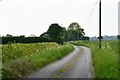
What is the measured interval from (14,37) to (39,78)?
4904cm

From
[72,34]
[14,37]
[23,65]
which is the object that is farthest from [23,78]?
[72,34]

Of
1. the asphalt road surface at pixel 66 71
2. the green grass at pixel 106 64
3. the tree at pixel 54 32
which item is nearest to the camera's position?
the green grass at pixel 106 64

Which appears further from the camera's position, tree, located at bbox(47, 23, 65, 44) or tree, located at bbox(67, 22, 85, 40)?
tree, located at bbox(67, 22, 85, 40)

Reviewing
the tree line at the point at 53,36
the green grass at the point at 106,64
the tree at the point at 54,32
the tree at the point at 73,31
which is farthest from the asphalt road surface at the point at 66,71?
the tree at the point at 73,31

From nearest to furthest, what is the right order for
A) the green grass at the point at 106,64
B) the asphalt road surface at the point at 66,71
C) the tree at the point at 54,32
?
the green grass at the point at 106,64 < the asphalt road surface at the point at 66,71 < the tree at the point at 54,32

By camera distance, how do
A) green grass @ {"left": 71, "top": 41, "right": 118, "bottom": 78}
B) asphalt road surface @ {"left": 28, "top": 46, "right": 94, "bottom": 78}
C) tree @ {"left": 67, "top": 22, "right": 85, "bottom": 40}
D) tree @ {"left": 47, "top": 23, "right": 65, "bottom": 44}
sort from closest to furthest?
green grass @ {"left": 71, "top": 41, "right": 118, "bottom": 78}, asphalt road surface @ {"left": 28, "top": 46, "right": 94, "bottom": 78}, tree @ {"left": 47, "top": 23, "right": 65, "bottom": 44}, tree @ {"left": 67, "top": 22, "right": 85, "bottom": 40}

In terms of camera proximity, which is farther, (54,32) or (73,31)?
(73,31)

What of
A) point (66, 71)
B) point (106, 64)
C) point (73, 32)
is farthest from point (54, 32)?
point (66, 71)

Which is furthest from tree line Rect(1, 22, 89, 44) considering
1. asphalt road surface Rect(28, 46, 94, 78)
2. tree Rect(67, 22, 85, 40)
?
asphalt road surface Rect(28, 46, 94, 78)

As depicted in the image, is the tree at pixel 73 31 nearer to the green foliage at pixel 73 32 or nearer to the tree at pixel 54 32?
the green foliage at pixel 73 32

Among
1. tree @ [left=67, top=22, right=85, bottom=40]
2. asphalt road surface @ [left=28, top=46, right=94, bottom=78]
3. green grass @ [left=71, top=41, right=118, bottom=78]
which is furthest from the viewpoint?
tree @ [left=67, top=22, right=85, bottom=40]

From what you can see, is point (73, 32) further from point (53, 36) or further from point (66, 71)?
point (66, 71)

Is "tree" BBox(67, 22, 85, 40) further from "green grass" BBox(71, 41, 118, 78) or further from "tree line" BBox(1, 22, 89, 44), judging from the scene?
"green grass" BBox(71, 41, 118, 78)

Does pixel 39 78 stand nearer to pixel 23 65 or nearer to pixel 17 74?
pixel 17 74
